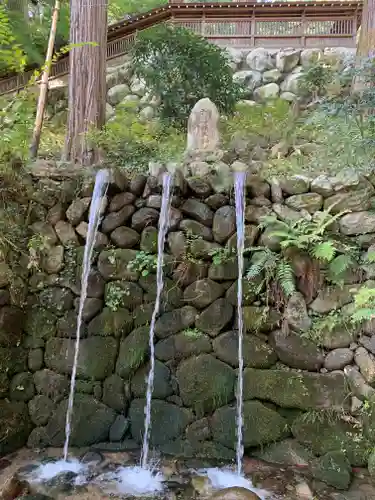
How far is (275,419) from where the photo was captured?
4199 mm

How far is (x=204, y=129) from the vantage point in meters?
5.59

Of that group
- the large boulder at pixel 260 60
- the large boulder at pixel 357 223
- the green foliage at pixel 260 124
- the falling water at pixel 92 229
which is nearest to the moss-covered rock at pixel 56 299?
the falling water at pixel 92 229

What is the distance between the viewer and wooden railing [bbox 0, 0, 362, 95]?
11148 millimetres

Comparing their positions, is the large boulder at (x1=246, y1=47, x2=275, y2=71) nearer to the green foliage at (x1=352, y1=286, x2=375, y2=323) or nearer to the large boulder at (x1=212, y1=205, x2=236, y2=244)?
the large boulder at (x1=212, y1=205, x2=236, y2=244)

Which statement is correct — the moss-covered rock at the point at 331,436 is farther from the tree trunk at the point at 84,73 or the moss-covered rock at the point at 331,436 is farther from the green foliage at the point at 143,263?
the tree trunk at the point at 84,73

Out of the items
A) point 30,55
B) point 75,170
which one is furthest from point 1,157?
point 30,55

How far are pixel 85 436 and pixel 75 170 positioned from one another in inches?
127

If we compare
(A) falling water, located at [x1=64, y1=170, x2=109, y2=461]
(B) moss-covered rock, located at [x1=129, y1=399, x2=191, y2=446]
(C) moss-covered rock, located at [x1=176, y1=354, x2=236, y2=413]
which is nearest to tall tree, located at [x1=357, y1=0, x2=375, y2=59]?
(A) falling water, located at [x1=64, y1=170, x2=109, y2=461]

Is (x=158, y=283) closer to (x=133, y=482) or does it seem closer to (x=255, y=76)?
(x=133, y=482)

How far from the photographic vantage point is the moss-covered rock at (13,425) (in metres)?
4.43

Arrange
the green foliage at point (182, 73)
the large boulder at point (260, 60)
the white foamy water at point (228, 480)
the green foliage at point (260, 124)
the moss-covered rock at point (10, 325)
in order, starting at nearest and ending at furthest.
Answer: the white foamy water at point (228, 480) → the moss-covered rock at point (10, 325) → the green foliage at point (182, 73) → the green foliage at point (260, 124) → the large boulder at point (260, 60)

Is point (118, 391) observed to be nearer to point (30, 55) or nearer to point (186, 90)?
point (186, 90)

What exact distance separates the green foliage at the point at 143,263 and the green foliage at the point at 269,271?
112 cm

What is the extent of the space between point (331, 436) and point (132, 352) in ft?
7.48
